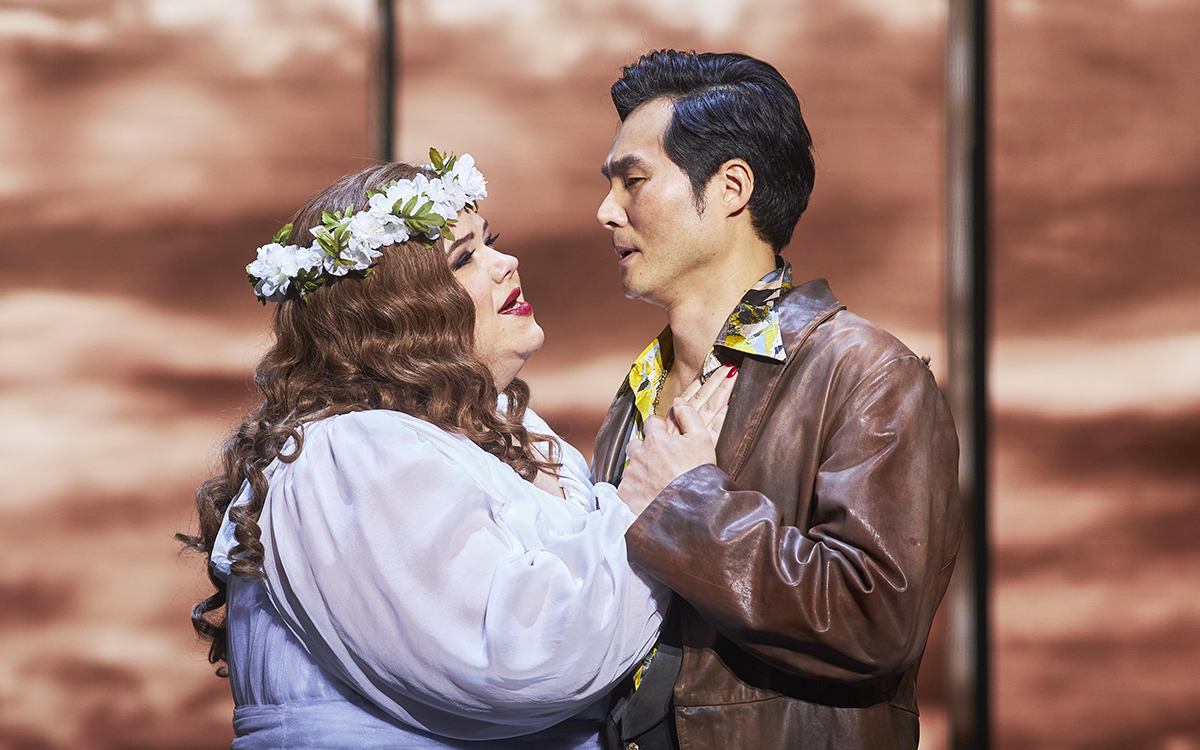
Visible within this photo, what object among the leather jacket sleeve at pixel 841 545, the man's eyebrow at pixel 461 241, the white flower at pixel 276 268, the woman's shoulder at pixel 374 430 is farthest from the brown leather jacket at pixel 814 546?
the white flower at pixel 276 268

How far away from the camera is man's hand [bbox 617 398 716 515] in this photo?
1.71m

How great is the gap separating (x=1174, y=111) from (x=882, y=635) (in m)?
2.65

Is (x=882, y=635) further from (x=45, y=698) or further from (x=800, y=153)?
(x=45, y=698)

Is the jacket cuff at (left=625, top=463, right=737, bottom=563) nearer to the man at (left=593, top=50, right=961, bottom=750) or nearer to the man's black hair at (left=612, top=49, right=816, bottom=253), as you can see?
the man at (left=593, top=50, right=961, bottom=750)

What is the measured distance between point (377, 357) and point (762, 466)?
702 mm

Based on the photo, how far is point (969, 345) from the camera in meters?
3.44

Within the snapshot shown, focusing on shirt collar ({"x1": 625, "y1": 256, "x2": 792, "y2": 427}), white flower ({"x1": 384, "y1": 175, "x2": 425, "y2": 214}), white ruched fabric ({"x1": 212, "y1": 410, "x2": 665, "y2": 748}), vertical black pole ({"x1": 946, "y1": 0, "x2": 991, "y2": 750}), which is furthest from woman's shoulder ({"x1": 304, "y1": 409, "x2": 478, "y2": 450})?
vertical black pole ({"x1": 946, "y1": 0, "x2": 991, "y2": 750})

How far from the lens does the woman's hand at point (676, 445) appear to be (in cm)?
171

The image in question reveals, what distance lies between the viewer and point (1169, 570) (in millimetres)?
3381

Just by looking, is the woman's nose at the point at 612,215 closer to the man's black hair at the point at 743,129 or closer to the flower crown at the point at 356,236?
the man's black hair at the point at 743,129

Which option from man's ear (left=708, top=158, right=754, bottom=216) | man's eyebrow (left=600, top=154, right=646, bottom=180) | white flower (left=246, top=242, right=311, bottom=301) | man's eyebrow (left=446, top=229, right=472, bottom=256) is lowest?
white flower (left=246, top=242, right=311, bottom=301)

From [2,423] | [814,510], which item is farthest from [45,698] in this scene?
[814,510]

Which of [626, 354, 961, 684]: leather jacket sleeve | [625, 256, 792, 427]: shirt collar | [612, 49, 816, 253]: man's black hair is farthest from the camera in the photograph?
[612, 49, 816, 253]: man's black hair

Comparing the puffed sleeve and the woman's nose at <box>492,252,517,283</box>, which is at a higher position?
the woman's nose at <box>492,252,517,283</box>
